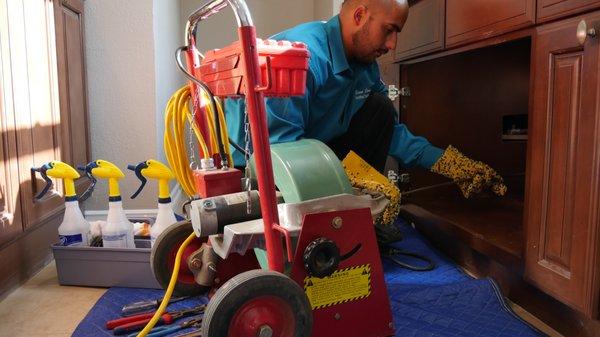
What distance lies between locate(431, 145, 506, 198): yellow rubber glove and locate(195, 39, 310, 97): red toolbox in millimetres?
796

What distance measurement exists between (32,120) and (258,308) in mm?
966

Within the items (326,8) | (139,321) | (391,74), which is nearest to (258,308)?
(139,321)

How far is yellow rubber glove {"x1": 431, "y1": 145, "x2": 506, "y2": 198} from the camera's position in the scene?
151 centimetres

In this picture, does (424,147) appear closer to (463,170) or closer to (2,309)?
(463,170)

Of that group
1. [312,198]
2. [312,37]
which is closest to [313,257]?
[312,198]

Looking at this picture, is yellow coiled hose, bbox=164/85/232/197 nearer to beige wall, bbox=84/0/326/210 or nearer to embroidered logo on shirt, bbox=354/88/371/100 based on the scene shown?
embroidered logo on shirt, bbox=354/88/371/100

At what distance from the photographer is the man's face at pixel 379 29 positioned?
1357 millimetres

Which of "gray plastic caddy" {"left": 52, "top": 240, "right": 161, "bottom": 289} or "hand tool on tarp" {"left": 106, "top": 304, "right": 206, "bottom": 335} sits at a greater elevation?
"gray plastic caddy" {"left": 52, "top": 240, "right": 161, "bottom": 289}

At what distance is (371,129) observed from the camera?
1673 millimetres

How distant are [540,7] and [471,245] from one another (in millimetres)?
638

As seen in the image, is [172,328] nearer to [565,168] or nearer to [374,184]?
[374,184]

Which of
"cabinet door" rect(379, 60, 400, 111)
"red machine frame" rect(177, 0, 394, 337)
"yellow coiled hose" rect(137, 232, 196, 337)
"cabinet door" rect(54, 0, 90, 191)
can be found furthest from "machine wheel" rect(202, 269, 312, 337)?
"cabinet door" rect(379, 60, 400, 111)

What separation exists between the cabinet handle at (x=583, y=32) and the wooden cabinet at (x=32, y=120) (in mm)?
1263

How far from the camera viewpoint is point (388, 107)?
1.68m
